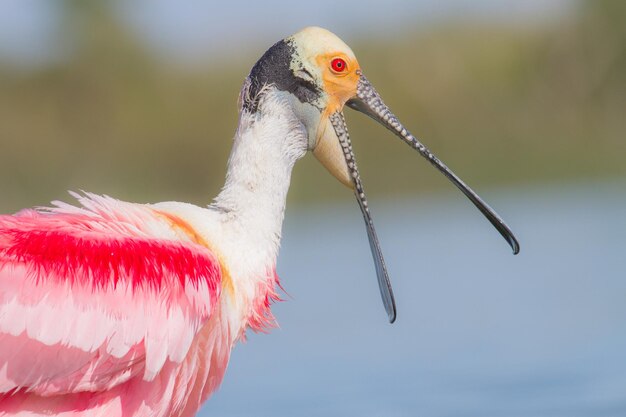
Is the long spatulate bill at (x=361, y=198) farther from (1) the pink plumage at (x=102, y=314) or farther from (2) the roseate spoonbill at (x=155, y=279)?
(1) the pink plumage at (x=102, y=314)

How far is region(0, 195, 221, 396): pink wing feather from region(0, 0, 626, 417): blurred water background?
2.04 metres

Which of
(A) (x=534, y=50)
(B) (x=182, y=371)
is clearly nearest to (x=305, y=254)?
(B) (x=182, y=371)

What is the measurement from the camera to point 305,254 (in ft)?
41.2

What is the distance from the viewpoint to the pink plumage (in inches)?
203

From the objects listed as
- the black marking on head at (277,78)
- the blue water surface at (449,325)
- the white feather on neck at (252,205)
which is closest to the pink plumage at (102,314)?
the white feather on neck at (252,205)

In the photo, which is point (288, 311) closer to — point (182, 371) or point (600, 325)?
point (600, 325)

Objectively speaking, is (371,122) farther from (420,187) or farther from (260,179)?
(260,179)

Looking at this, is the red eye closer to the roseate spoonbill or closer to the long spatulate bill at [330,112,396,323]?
the roseate spoonbill

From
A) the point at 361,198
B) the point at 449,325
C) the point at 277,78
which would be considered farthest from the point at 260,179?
the point at 449,325

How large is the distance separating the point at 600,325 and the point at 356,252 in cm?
407

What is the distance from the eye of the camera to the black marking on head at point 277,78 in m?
5.90

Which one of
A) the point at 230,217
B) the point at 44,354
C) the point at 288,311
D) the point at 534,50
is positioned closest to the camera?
the point at 44,354

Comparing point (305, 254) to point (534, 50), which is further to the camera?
point (534, 50)

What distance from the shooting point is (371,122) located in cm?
1723
